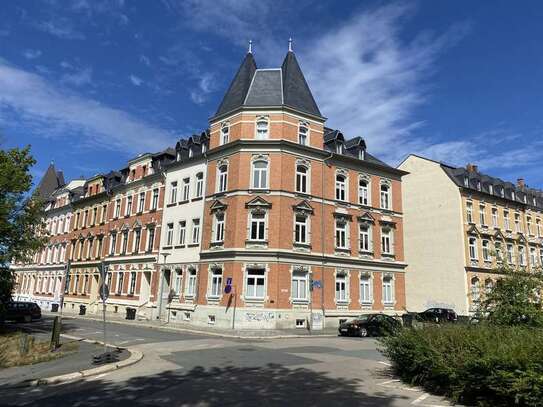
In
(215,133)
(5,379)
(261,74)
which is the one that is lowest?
(5,379)

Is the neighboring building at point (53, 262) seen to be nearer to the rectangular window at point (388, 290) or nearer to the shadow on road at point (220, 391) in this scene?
the rectangular window at point (388, 290)

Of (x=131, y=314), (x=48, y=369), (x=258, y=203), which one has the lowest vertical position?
(x=48, y=369)

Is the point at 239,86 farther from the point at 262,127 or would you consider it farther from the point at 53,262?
the point at 53,262

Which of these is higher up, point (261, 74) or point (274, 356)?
point (261, 74)

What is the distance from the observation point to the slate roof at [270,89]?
105 feet

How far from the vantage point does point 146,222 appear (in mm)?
38469

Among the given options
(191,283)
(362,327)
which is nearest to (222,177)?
(191,283)

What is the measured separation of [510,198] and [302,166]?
28.0m

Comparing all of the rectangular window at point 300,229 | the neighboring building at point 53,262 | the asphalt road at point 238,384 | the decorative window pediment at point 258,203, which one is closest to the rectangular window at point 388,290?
the rectangular window at point 300,229

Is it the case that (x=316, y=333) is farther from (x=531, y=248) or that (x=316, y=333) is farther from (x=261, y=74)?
(x=531, y=248)

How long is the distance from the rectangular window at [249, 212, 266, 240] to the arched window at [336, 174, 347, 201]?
6.66 m

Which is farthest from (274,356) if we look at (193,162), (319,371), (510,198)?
(510,198)

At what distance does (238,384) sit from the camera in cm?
1047

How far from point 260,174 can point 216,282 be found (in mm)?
7917
